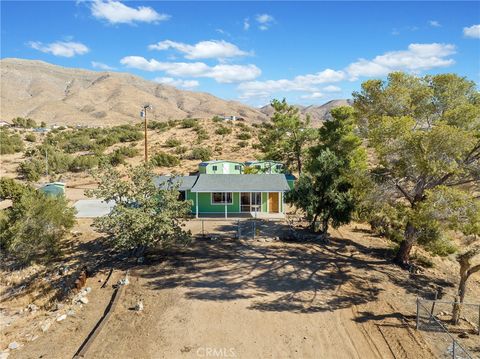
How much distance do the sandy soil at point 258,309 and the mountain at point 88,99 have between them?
308ft

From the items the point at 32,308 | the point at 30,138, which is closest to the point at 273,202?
the point at 32,308

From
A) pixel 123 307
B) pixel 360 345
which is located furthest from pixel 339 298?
pixel 123 307

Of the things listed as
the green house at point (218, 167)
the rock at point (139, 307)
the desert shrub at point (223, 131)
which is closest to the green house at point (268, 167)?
the green house at point (218, 167)

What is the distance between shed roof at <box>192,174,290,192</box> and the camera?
27.5m

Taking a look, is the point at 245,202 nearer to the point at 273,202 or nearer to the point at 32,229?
the point at 273,202

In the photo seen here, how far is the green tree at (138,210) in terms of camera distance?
56.9 feet

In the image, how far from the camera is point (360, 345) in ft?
39.2

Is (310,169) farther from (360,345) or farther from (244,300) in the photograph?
(360,345)

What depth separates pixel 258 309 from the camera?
1427 cm

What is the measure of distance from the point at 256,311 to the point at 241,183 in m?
15.2

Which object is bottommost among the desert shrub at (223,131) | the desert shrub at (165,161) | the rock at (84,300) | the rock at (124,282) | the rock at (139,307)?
the rock at (84,300)

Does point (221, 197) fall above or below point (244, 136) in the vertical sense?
below

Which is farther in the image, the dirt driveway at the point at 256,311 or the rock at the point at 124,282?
the rock at the point at 124,282

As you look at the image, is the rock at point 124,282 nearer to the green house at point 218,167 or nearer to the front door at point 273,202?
the front door at point 273,202
